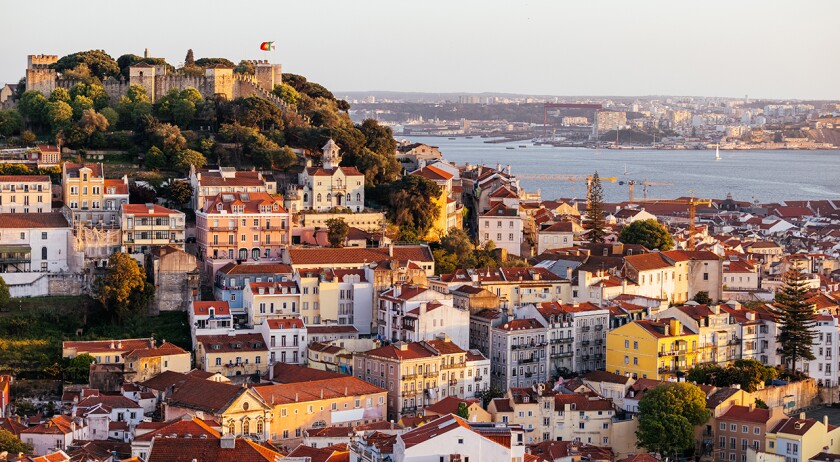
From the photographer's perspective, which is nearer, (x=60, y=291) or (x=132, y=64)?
(x=60, y=291)

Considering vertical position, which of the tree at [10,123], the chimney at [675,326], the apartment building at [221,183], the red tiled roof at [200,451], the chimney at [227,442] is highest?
the tree at [10,123]

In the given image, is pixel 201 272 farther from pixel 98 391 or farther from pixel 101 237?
pixel 98 391

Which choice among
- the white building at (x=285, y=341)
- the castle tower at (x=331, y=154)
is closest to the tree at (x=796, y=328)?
the white building at (x=285, y=341)

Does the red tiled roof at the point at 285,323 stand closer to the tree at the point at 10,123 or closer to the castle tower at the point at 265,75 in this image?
the tree at the point at 10,123

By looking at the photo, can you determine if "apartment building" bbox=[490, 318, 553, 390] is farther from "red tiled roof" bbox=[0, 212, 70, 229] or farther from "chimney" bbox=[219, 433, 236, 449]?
"red tiled roof" bbox=[0, 212, 70, 229]

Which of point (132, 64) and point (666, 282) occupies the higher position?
point (132, 64)

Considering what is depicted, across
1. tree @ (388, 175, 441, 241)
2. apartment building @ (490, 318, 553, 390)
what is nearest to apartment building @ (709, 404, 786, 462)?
apartment building @ (490, 318, 553, 390)

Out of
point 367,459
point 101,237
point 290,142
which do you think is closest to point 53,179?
point 101,237

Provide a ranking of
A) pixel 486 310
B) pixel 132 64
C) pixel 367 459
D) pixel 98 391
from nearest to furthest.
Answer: pixel 367 459, pixel 98 391, pixel 486 310, pixel 132 64
